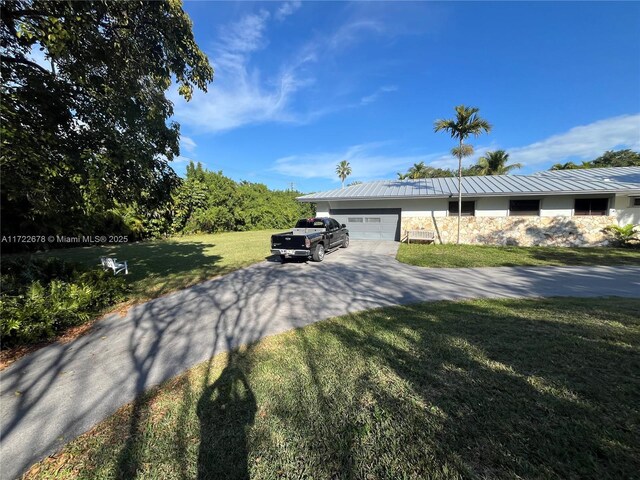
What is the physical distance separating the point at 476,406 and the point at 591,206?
17731mm

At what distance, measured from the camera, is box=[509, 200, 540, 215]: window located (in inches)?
577

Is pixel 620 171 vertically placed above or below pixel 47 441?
above

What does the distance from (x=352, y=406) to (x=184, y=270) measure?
836cm

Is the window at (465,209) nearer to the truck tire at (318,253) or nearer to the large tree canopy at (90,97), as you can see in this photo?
the truck tire at (318,253)

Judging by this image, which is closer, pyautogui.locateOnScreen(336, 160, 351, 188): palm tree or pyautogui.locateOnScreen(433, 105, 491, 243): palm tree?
pyautogui.locateOnScreen(433, 105, 491, 243): palm tree

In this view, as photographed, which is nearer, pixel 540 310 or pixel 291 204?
pixel 540 310

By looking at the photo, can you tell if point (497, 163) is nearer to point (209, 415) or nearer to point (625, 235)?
point (625, 235)

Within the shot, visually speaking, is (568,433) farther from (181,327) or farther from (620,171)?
(620,171)

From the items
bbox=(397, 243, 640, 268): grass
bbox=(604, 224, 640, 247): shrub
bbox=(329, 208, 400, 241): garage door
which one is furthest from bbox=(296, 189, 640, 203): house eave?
bbox=(397, 243, 640, 268): grass

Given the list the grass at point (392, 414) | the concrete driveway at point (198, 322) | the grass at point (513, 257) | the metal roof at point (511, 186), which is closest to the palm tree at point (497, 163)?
the metal roof at point (511, 186)

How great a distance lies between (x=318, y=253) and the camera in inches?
420

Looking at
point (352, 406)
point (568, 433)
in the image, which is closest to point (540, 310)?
point (568, 433)

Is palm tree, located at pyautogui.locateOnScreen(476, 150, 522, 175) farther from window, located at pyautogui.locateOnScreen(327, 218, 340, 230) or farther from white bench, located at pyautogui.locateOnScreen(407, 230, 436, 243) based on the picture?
window, located at pyautogui.locateOnScreen(327, 218, 340, 230)

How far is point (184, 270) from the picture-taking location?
29.9 feet
